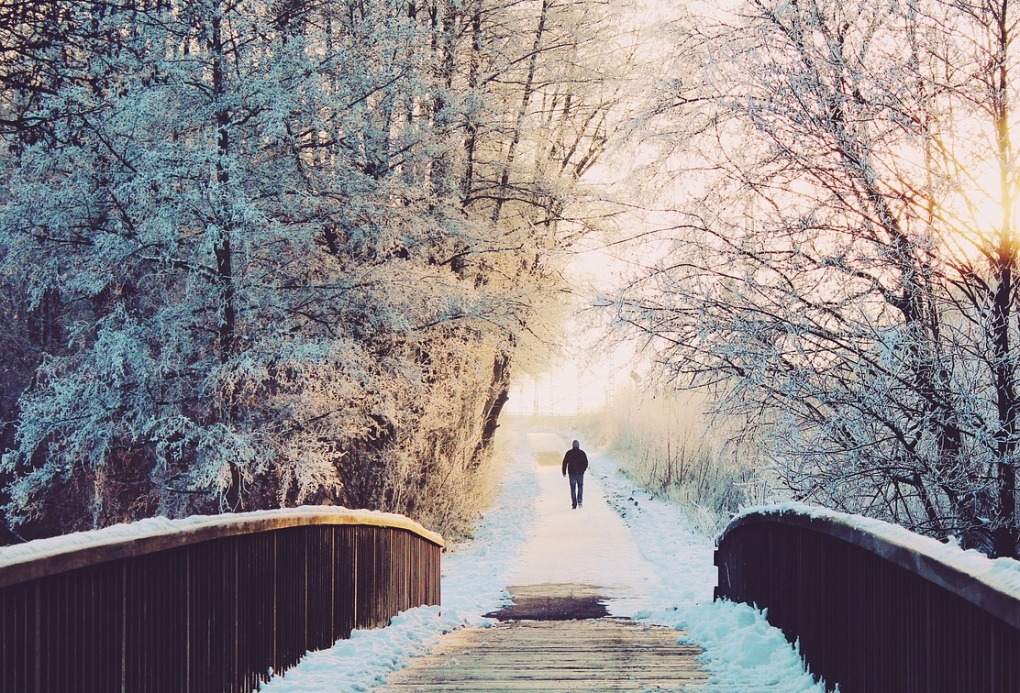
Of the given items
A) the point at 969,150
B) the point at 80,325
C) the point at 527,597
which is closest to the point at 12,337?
the point at 80,325

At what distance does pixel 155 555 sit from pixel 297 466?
27.9ft

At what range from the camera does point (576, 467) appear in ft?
80.4

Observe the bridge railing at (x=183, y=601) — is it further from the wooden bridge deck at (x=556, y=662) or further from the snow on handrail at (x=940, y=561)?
the snow on handrail at (x=940, y=561)

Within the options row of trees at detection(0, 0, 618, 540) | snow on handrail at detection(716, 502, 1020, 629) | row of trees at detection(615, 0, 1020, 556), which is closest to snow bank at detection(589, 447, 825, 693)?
snow on handrail at detection(716, 502, 1020, 629)

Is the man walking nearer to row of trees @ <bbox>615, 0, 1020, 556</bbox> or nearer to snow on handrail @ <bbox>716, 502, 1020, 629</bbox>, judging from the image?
row of trees @ <bbox>615, 0, 1020, 556</bbox>

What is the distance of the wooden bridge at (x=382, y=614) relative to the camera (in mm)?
3201

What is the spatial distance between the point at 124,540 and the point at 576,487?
71.7ft

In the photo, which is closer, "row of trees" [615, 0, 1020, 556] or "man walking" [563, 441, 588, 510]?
"row of trees" [615, 0, 1020, 556]

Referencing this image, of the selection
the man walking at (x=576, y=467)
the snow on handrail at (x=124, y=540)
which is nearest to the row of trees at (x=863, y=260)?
the snow on handrail at (x=124, y=540)

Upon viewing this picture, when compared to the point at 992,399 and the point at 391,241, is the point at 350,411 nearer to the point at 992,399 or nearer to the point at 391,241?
the point at 391,241

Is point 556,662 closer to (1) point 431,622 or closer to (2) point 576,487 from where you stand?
(1) point 431,622

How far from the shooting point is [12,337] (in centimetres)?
1702

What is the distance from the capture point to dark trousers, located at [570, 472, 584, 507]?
24859 mm

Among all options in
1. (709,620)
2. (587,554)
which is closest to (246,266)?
(709,620)
